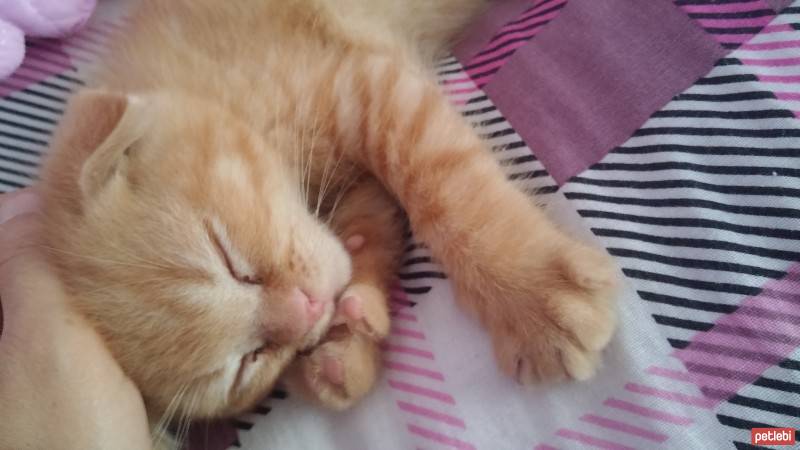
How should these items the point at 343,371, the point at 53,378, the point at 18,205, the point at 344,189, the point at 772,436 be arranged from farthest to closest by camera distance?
the point at 344,189 → the point at 18,205 → the point at 343,371 → the point at 53,378 → the point at 772,436

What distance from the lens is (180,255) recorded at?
840 mm

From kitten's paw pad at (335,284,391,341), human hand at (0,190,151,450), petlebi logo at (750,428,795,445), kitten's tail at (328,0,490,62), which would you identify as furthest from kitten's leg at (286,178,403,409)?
petlebi logo at (750,428,795,445)

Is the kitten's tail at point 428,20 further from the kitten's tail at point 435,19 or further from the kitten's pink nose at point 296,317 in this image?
the kitten's pink nose at point 296,317

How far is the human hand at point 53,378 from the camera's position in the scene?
0.69 m

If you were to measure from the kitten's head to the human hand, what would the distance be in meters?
0.05

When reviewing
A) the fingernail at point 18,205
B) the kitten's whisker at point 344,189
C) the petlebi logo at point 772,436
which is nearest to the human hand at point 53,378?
the fingernail at point 18,205

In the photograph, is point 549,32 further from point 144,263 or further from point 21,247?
point 21,247

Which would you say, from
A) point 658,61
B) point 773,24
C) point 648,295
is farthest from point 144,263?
point 773,24

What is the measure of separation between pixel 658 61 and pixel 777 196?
0.87 feet

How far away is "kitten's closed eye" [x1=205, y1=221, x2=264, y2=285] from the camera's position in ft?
2.83

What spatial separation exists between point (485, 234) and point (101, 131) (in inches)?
22.0

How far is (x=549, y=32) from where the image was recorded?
975mm

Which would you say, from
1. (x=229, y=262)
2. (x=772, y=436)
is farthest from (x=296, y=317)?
(x=772, y=436)

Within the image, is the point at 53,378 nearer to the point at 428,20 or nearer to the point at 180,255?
the point at 180,255
